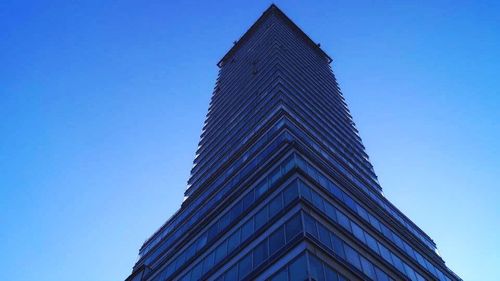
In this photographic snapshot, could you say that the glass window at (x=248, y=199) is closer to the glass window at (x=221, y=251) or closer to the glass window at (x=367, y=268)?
the glass window at (x=221, y=251)

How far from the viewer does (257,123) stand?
5394cm

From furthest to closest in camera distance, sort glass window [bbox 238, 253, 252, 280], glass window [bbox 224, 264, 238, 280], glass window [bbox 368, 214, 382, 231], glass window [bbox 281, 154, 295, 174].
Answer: glass window [bbox 368, 214, 382, 231] < glass window [bbox 281, 154, 295, 174] < glass window [bbox 224, 264, 238, 280] < glass window [bbox 238, 253, 252, 280]

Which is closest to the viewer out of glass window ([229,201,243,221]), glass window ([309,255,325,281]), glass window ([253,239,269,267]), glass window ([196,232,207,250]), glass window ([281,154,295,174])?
glass window ([309,255,325,281])

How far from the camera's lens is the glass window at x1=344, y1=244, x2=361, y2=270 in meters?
30.1

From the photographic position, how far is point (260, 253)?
30.0 meters

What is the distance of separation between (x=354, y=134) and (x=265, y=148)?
31.1 meters

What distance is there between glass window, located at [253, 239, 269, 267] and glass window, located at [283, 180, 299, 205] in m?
3.64

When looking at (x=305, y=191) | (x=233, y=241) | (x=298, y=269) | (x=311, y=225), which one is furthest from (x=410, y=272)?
(x=298, y=269)

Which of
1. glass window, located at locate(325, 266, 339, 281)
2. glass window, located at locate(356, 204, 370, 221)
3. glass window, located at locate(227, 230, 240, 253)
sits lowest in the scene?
glass window, located at locate(325, 266, 339, 281)

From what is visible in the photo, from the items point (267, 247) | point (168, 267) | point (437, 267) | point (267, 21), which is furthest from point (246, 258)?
point (267, 21)

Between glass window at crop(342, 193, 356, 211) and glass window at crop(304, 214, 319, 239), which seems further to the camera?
glass window at crop(342, 193, 356, 211)

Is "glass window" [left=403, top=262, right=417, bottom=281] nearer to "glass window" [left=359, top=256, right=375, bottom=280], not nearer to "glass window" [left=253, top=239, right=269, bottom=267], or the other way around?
"glass window" [left=359, top=256, right=375, bottom=280]

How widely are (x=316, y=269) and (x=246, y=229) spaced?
9.73 metres

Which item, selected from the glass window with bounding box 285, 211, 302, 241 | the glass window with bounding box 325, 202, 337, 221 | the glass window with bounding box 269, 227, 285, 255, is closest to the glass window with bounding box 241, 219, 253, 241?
the glass window with bounding box 269, 227, 285, 255
